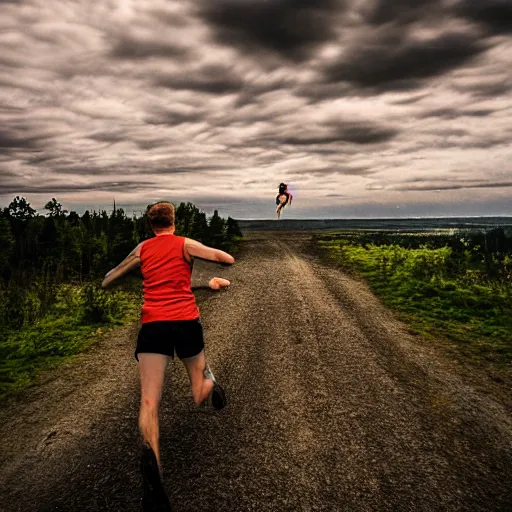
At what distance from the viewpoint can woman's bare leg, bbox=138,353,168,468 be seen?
317cm

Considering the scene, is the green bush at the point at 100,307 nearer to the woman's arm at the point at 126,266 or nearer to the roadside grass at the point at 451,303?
the woman's arm at the point at 126,266

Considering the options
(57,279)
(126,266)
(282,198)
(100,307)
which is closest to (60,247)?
(57,279)

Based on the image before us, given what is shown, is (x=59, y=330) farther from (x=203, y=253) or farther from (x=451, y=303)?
(x=451, y=303)

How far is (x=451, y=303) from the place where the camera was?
1134 centimetres

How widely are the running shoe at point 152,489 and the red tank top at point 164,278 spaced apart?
3.71 feet

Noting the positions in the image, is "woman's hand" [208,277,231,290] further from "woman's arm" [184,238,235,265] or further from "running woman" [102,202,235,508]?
"woman's arm" [184,238,235,265]

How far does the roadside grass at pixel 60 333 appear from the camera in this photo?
666 centimetres

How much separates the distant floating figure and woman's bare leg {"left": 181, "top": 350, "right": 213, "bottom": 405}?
5.93m

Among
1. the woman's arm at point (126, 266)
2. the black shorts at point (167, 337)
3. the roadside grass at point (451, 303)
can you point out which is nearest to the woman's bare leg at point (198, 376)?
the black shorts at point (167, 337)

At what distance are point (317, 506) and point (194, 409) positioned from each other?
84.8 inches

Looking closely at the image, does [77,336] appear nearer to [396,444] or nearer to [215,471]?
[215,471]

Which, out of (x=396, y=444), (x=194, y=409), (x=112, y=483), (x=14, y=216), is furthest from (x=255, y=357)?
(x=14, y=216)

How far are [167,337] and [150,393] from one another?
0.49 m

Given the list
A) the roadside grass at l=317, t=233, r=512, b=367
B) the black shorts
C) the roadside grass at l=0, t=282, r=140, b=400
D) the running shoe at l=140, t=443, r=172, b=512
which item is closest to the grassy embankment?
the roadside grass at l=0, t=282, r=140, b=400
